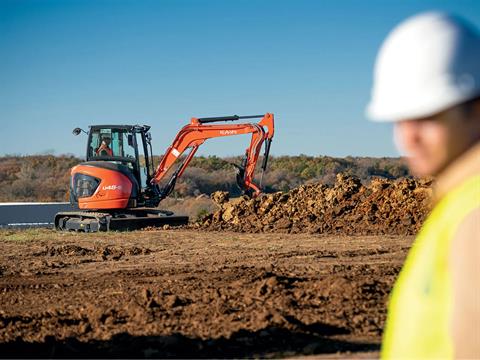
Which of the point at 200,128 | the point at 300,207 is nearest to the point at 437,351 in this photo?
the point at 300,207

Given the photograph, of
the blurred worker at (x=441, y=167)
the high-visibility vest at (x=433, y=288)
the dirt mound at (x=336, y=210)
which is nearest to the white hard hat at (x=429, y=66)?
the blurred worker at (x=441, y=167)

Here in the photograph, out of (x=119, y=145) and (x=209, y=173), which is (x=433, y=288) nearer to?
(x=119, y=145)

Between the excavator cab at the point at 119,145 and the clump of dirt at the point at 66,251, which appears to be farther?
the excavator cab at the point at 119,145

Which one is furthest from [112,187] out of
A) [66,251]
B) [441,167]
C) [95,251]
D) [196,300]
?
[441,167]

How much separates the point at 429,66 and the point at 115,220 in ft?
68.2

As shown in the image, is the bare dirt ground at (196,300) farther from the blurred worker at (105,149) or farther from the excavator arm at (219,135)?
the excavator arm at (219,135)

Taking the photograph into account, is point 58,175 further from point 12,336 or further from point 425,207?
point 12,336

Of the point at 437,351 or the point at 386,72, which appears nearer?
the point at 437,351

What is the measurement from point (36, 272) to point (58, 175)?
48324 mm

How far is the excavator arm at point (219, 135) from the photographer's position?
2461cm

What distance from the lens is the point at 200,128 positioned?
25.0 meters

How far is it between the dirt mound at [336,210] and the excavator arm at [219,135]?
788 millimetres

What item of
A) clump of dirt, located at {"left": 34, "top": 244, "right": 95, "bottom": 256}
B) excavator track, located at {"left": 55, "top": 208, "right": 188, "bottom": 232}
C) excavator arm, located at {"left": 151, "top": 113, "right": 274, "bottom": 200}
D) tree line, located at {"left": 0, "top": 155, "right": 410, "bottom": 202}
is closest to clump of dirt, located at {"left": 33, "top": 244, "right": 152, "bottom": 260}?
clump of dirt, located at {"left": 34, "top": 244, "right": 95, "bottom": 256}

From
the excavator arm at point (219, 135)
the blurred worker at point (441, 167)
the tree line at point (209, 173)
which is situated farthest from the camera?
the tree line at point (209, 173)
